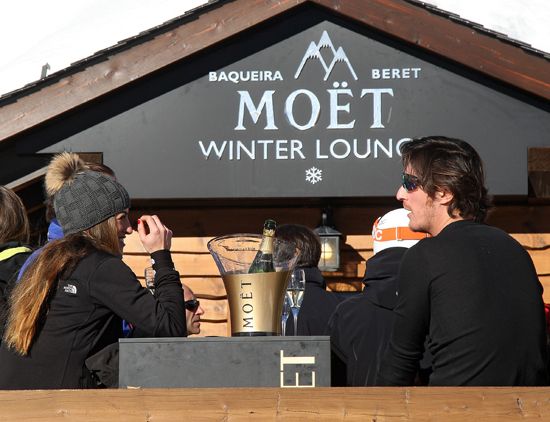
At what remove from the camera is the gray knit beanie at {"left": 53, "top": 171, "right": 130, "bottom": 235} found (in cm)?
345

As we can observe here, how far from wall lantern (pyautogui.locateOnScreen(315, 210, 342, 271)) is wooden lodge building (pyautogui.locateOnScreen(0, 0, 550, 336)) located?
305mm

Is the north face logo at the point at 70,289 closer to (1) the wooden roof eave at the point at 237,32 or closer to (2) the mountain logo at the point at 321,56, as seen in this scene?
(1) the wooden roof eave at the point at 237,32

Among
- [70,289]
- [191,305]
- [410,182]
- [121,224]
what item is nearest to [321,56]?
[191,305]

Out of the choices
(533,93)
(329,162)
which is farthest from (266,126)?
(533,93)

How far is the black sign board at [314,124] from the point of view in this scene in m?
6.76

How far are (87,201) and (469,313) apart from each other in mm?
1280

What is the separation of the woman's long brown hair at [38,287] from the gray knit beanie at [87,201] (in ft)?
0.22

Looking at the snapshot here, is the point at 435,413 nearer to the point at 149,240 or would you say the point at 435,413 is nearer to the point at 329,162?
the point at 149,240

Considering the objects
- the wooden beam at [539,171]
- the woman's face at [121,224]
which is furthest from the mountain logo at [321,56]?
the woman's face at [121,224]

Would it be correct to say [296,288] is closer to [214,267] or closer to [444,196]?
[444,196]

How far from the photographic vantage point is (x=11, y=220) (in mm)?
4324

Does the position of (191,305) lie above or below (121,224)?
below

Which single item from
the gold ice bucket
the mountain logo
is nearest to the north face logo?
the gold ice bucket

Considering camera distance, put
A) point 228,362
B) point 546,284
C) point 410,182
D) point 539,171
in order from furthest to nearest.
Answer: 1. point 546,284
2. point 539,171
3. point 410,182
4. point 228,362
